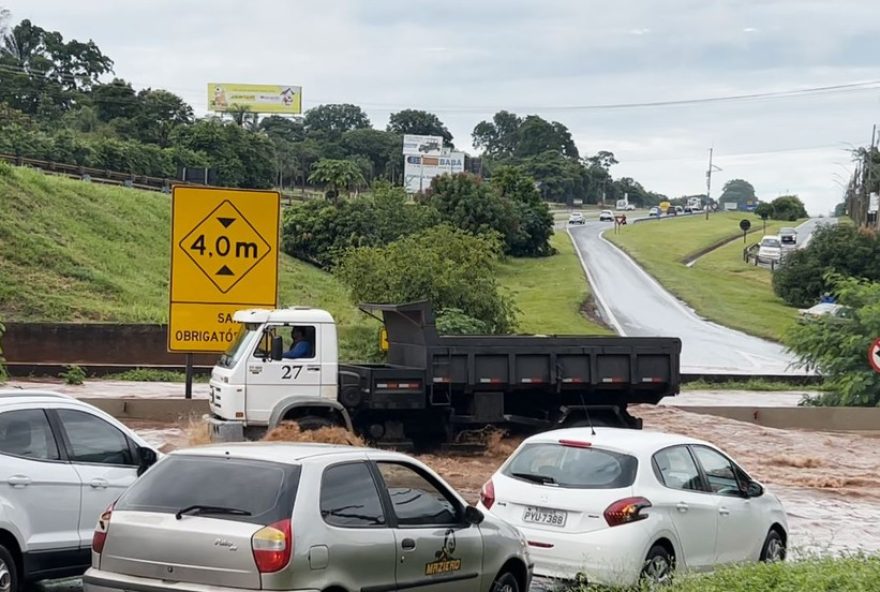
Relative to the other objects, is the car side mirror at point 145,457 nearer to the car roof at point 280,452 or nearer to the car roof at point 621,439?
the car roof at point 280,452

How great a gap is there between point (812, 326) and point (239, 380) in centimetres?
1877

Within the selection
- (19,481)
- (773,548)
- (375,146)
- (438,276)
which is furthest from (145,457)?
(375,146)

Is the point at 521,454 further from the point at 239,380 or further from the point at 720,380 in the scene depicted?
the point at 720,380

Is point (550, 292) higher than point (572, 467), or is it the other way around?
point (572, 467)

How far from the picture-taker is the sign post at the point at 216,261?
23.3 meters

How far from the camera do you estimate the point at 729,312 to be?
58.3 meters

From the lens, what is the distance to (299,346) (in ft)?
61.3

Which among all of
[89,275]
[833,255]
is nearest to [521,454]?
[89,275]

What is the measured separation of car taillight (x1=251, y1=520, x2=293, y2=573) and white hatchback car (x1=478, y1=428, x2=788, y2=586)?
3671mm

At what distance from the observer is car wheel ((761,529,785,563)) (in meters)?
12.4

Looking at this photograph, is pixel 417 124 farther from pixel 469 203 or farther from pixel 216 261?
pixel 216 261

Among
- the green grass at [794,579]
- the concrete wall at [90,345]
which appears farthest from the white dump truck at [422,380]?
the concrete wall at [90,345]

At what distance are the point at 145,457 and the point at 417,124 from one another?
172 metres

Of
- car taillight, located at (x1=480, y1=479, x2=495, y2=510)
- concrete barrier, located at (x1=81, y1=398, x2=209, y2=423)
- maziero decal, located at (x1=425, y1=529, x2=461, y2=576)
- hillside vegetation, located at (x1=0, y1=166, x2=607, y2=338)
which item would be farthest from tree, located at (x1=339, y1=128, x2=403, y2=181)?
maziero decal, located at (x1=425, y1=529, x2=461, y2=576)
